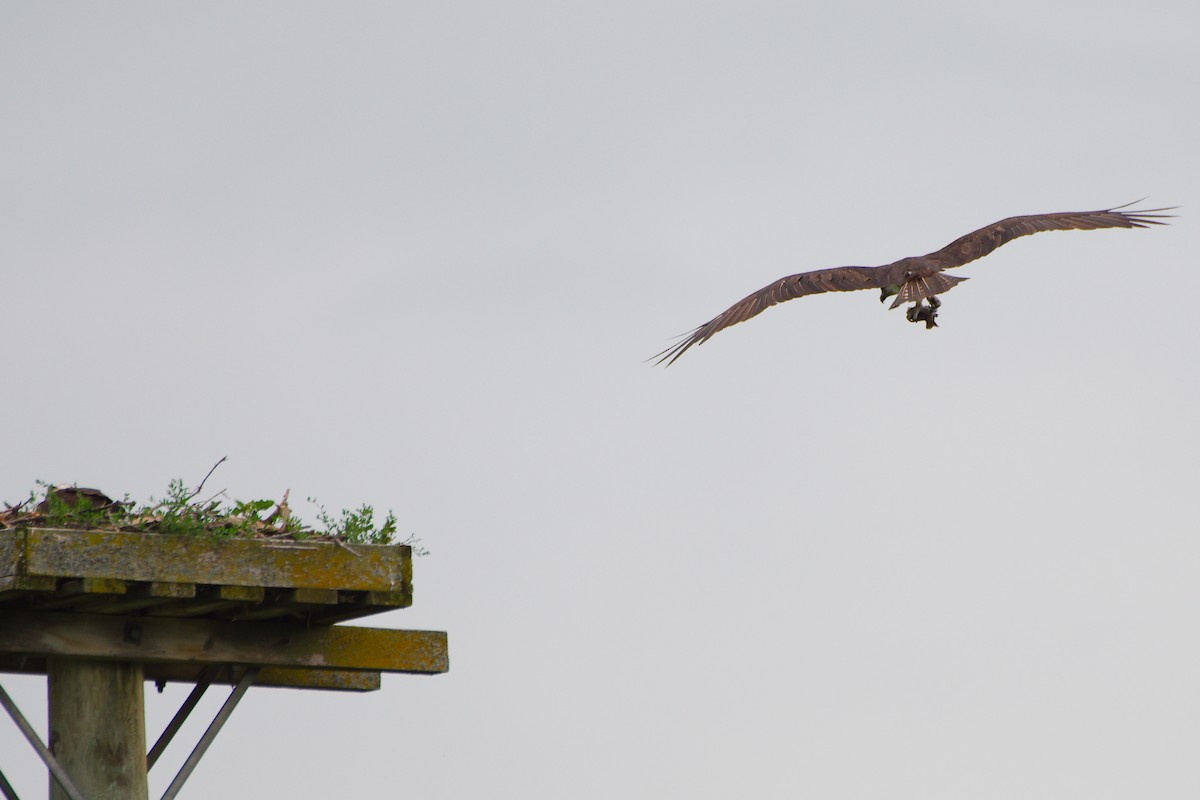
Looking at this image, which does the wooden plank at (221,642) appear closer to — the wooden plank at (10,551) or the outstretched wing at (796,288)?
the wooden plank at (10,551)

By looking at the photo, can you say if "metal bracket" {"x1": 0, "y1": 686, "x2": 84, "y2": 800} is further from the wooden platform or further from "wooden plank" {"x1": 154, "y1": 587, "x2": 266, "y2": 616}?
"wooden plank" {"x1": 154, "y1": 587, "x2": 266, "y2": 616}

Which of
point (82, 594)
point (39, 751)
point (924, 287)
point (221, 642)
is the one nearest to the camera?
point (82, 594)

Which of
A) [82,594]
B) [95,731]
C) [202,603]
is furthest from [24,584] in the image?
[95,731]

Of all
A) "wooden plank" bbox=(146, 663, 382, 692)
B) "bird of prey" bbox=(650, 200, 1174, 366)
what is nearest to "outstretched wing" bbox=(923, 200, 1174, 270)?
"bird of prey" bbox=(650, 200, 1174, 366)

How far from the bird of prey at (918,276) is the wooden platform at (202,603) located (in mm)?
3684

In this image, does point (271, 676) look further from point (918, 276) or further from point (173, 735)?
point (918, 276)

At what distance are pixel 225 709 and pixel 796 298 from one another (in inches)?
222

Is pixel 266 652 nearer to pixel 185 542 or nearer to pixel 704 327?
pixel 185 542

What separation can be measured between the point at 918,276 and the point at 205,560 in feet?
18.0

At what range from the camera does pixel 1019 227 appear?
41.9ft

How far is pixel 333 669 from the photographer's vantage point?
8047mm

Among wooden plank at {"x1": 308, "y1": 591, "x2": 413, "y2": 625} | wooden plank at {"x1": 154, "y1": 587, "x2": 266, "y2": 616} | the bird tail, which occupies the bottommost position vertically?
wooden plank at {"x1": 308, "y1": 591, "x2": 413, "y2": 625}

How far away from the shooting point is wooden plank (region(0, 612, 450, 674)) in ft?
23.9

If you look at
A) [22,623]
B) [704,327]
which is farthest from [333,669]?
[704,327]
